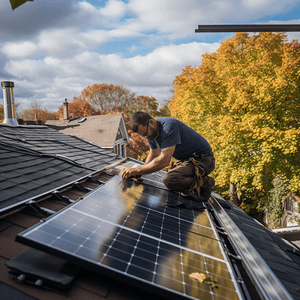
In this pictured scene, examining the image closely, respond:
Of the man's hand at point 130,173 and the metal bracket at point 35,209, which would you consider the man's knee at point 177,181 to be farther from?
the metal bracket at point 35,209

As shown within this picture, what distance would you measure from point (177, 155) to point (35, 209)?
2881 millimetres

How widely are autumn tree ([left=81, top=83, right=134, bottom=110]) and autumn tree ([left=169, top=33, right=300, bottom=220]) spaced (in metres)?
39.4

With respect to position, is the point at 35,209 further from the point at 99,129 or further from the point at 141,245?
the point at 99,129

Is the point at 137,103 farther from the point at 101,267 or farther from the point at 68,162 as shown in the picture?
the point at 101,267

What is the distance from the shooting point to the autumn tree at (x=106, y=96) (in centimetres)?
5600

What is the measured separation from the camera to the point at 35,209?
10.2 ft

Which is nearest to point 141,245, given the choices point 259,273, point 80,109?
point 259,273

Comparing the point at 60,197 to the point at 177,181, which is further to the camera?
the point at 177,181

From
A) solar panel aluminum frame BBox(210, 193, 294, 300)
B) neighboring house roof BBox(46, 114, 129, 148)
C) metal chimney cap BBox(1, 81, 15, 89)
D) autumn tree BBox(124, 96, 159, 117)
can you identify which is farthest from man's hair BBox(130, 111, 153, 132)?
autumn tree BBox(124, 96, 159, 117)

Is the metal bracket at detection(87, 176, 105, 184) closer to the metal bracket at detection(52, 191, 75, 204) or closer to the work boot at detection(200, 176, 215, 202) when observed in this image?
the metal bracket at detection(52, 191, 75, 204)

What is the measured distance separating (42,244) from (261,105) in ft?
48.8

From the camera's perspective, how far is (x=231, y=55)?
15906 mm

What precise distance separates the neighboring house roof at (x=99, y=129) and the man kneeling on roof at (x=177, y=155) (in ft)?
72.2

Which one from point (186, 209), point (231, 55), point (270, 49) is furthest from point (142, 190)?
point (231, 55)
